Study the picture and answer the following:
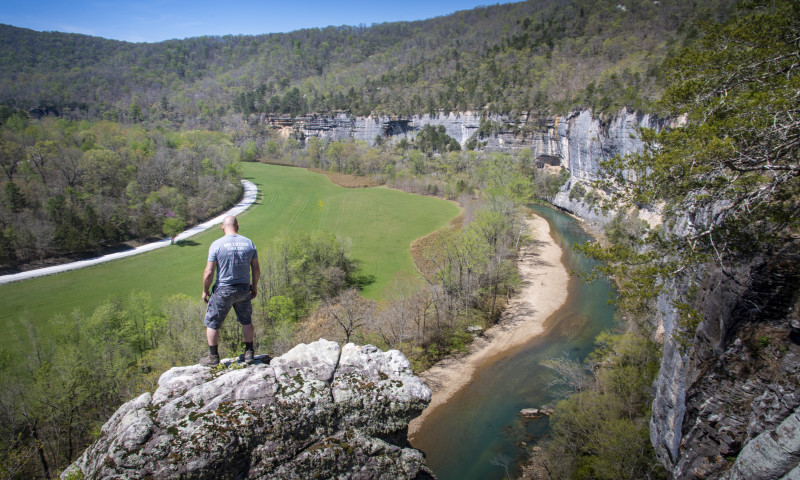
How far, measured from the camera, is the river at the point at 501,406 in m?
17.4

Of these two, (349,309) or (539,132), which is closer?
(349,309)

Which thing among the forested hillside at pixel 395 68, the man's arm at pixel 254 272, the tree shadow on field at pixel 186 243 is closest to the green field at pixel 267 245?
the tree shadow on field at pixel 186 243

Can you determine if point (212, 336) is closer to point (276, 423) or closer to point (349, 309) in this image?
point (276, 423)

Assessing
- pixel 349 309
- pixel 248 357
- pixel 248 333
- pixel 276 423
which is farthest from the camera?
pixel 349 309

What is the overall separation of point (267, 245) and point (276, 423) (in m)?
35.2

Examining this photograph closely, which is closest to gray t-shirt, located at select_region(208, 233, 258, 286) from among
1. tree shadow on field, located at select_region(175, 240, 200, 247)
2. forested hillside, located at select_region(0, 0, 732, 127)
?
tree shadow on field, located at select_region(175, 240, 200, 247)

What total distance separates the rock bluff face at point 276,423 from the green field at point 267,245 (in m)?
25.0

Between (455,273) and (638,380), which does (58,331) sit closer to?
(455,273)

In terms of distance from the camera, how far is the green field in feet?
99.6

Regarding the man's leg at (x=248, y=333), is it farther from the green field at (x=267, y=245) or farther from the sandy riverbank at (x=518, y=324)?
the green field at (x=267, y=245)

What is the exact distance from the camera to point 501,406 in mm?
20469

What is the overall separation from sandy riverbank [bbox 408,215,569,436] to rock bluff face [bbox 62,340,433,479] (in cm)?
1483

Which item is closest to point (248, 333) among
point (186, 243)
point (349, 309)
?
point (349, 309)

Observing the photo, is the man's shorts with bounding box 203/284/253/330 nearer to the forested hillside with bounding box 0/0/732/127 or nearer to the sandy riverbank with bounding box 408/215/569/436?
the sandy riverbank with bounding box 408/215/569/436
